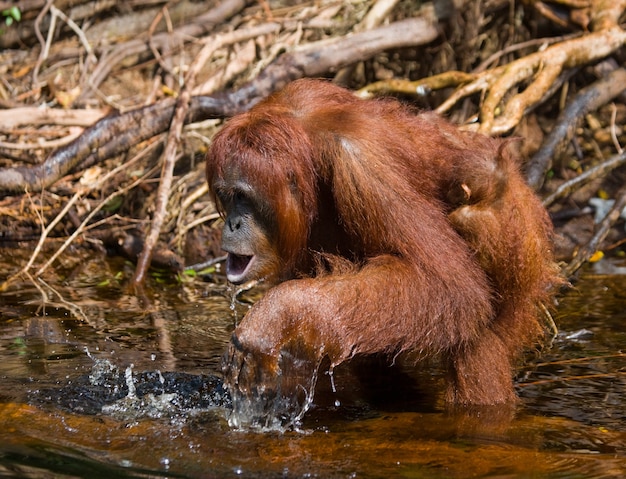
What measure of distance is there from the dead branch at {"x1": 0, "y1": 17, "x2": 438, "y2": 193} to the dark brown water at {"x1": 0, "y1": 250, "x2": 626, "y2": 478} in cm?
78

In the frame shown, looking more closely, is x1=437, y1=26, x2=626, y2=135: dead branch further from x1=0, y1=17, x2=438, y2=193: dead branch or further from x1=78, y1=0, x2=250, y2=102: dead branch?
x1=78, y1=0, x2=250, y2=102: dead branch

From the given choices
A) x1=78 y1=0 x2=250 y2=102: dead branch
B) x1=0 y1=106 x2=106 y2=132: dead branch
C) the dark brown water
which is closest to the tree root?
the dark brown water

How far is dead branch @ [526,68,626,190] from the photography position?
616 cm

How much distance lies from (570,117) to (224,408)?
11.9 feet

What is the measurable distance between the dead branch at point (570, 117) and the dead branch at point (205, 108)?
1.34 meters

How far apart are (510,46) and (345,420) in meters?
4.46

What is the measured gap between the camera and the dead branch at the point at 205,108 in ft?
20.3

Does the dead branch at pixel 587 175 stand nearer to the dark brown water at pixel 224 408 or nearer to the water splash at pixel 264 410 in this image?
the dark brown water at pixel 224 408

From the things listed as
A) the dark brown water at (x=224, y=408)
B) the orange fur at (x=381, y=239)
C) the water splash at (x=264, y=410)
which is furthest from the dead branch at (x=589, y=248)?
the water splash at (x=264, y=410)

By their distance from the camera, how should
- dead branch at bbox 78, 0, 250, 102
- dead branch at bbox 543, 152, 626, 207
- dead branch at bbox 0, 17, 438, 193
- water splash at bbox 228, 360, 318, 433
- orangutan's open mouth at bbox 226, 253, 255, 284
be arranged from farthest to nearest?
dead branch at bbox 78, 0, 250, 102, dead branch at bbox 0, 17, 438, 193, dead branch at bbox 543, 152, 626, 207, orangutan's open mouth at bbox 226, 253, 255, 284, water splash at bbox 228, 360, 318, 433

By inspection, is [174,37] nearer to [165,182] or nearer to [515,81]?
[165,182]

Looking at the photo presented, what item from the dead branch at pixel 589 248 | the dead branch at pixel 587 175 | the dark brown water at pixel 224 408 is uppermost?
the dead branch at pixel 587 175

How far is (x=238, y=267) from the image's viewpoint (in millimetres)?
4418

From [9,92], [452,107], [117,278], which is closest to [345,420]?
[117,278]
